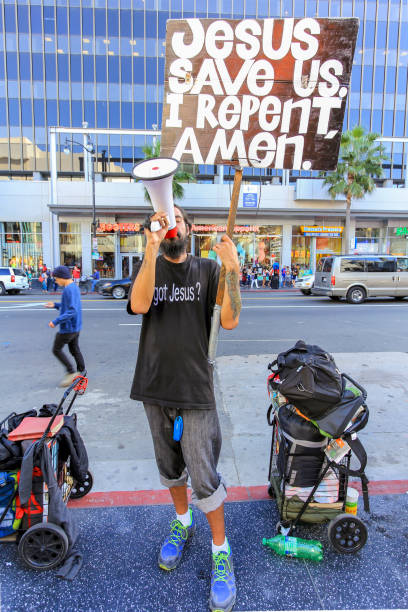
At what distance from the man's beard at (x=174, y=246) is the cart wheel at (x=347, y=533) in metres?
1.82

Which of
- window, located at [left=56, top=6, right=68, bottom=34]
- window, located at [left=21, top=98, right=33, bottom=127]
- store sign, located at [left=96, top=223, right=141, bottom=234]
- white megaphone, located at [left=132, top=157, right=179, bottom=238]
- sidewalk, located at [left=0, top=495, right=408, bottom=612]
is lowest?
sidewalk, located at [left=0, top=495, right=408, bottom=612]

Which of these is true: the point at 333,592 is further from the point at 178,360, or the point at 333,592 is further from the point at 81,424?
the point at 81,424

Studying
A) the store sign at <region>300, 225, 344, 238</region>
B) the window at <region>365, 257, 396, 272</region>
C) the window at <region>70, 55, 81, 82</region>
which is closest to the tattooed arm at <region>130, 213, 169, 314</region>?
the window at <region>365, 257, 396, 272</region>

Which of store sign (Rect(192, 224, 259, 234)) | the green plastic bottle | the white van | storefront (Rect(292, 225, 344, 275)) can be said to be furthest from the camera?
storefront (Rect(292, 225, 344, 275))

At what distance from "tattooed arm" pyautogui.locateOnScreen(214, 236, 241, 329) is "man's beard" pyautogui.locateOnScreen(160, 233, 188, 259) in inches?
8.3

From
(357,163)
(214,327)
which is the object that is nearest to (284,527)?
(214,327)

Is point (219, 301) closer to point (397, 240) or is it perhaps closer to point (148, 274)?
point (148, 274)

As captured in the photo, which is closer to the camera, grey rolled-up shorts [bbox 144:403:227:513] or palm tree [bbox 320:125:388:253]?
grey rolled-up shorts [bbox 144:403:227:513]

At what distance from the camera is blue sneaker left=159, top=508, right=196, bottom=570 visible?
216cm

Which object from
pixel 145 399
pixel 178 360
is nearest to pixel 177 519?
pixel 145 399

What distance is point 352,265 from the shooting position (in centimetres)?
1551

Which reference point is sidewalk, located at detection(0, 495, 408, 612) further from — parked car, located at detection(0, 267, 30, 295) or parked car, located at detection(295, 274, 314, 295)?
parked car, located at detection(0, 267, 30, 295)

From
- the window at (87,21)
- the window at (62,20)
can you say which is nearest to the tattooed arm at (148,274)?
the window at (87,21)

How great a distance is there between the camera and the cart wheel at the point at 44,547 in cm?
214
